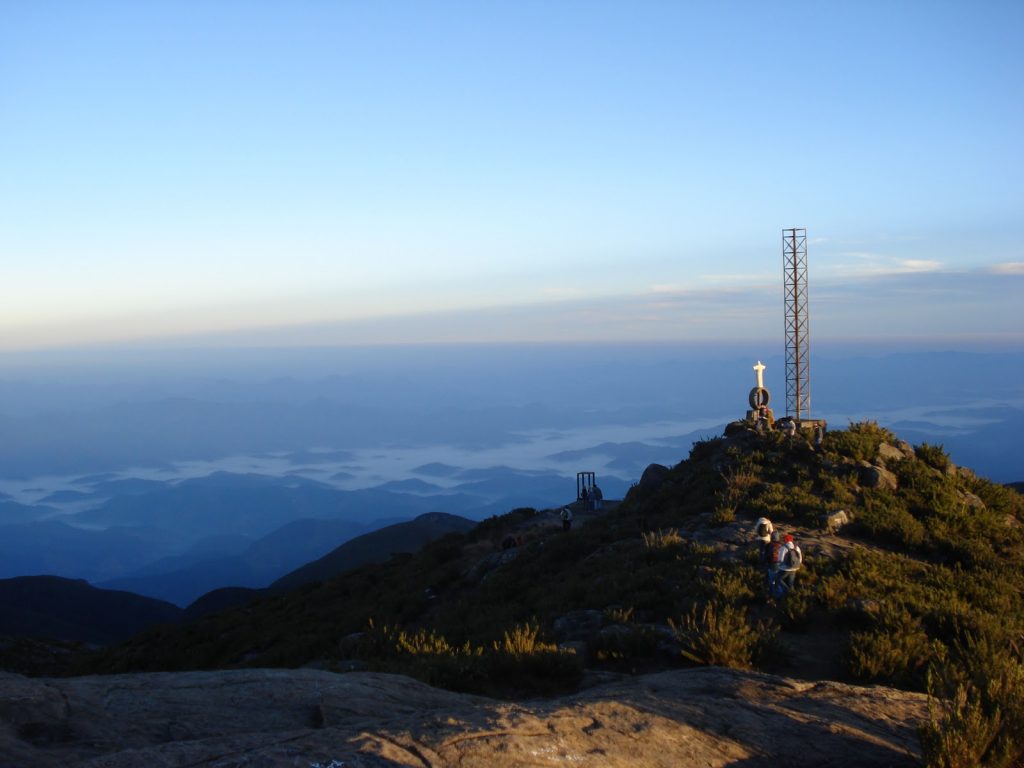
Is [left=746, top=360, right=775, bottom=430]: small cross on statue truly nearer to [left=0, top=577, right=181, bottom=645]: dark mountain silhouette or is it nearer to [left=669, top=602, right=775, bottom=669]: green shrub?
[left=669, top=602, right=775, bottom=669]: green shrub

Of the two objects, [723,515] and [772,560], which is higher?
[772,560]

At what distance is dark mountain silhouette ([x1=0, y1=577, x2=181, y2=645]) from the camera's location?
4947cm

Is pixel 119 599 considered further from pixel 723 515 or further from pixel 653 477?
pixel 723 515

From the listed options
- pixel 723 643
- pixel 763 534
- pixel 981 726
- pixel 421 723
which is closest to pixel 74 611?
pixel 763 534

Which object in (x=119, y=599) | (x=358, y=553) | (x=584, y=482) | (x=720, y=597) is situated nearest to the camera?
(x=720, y=597)

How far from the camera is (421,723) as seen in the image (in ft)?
17.2

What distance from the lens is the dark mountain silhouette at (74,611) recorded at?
4947 centimetres

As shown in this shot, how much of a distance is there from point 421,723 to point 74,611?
66331 millimetres

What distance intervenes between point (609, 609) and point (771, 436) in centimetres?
1303

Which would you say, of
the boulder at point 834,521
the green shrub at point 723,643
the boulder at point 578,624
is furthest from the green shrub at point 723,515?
the green shrub at point 723,643

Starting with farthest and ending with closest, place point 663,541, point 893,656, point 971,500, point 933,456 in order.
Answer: point 933,456
point 971,500
point 663,541
point 893,656

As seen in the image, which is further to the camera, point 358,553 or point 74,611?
point 358,553

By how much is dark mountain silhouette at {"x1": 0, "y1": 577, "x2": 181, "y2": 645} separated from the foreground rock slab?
161ft

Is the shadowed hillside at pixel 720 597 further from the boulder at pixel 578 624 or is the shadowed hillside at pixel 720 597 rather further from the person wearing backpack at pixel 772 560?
the person wearing backpack at pixel 772 560
